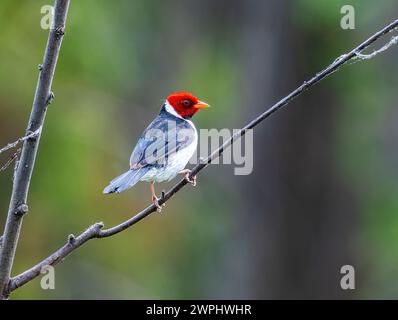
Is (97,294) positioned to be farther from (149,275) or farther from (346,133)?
(346,133)

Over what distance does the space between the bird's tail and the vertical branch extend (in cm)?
61

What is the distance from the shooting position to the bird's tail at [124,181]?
402cm

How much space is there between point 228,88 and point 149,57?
1452mm

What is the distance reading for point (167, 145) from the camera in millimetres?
5219

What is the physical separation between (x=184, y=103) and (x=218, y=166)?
6618mm

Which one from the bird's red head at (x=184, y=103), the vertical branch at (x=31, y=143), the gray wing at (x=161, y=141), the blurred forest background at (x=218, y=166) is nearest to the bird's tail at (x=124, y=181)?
the gray wing at (x=161, y=141)

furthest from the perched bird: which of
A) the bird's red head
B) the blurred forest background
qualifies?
the blurred forest background

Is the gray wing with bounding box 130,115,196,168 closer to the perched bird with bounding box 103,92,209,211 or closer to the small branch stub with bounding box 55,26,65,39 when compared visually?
the perched bird with bounding box 103,92,209,211

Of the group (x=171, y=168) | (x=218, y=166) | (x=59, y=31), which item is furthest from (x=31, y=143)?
(x=218, y=166)

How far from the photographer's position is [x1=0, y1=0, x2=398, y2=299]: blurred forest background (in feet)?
33.8

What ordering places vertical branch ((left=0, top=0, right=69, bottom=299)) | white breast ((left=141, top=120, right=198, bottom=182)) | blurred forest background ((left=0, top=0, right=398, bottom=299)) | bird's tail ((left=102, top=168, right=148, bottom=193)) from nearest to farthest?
vertical branch ((left=0, top=0, right=69, bottom=299)) < bird's tail ((left=102, top=168, right=148, bottom=193)) < white breast ((left=141, top=120, right=198, bottom=182)) < blurred forest background ((left=0, top=0, right=398, bottom=299))

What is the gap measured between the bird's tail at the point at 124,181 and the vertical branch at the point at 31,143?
613 millimetres
